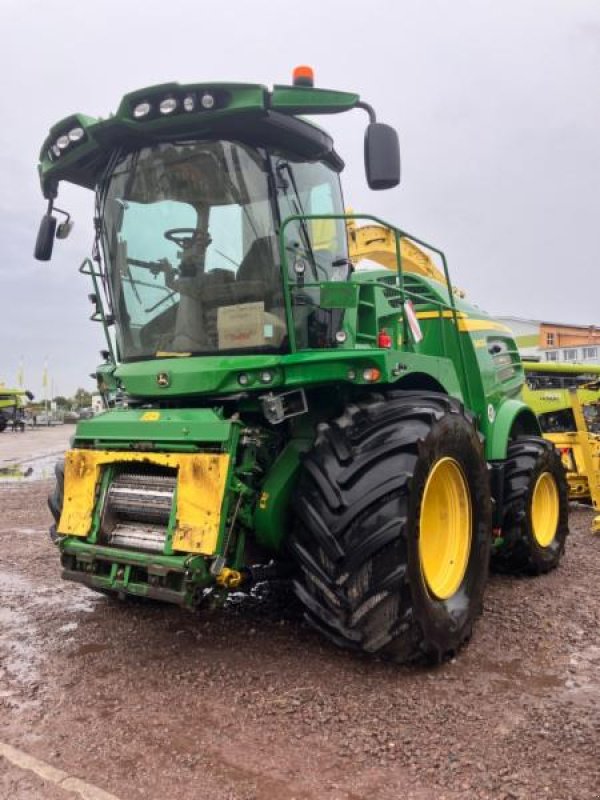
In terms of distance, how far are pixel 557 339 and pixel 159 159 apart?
4736 cm

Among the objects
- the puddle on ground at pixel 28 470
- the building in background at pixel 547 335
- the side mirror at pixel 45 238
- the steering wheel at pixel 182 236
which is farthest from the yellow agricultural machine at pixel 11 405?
the steering wheel at pixel 182 236

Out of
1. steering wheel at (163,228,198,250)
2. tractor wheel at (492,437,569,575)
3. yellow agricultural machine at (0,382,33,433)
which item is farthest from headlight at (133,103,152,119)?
yellow agricultural machine at (0,382,33,433)

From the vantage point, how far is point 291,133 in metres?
3.81

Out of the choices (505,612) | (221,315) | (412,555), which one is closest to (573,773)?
(412,555)

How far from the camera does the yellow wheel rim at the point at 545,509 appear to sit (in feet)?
18.7

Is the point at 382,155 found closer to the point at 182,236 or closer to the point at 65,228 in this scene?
the point at 182,236


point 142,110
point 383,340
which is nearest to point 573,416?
point 383,340

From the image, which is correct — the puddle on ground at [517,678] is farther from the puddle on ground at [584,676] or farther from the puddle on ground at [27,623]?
the puddle on ground at [27,623]

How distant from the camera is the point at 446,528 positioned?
4.07 m

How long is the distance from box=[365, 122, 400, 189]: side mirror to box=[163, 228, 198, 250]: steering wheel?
3.48 feet

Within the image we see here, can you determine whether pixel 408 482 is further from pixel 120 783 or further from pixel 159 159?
pixel 159 159

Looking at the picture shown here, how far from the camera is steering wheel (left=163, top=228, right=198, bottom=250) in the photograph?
394cm

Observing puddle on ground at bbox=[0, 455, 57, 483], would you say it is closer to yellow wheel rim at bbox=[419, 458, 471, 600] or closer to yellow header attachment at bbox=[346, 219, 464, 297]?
yellow header attachment at bbox=[346, 219, 464, 297]

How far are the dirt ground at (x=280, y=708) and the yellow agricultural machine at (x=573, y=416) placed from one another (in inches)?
148
